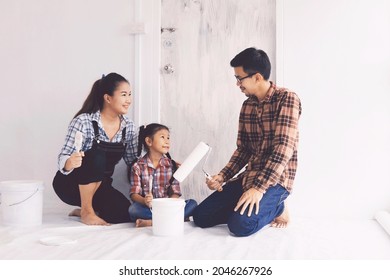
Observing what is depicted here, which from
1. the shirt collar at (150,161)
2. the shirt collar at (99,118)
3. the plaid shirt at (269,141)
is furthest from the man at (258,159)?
the shirt collar at (99,118)

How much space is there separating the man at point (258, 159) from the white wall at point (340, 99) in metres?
0.37

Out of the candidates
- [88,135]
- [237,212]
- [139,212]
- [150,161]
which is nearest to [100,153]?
[88,135]

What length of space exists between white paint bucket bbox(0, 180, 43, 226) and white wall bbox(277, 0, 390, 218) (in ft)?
4.49

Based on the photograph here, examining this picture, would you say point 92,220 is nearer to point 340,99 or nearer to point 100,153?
point 100,153

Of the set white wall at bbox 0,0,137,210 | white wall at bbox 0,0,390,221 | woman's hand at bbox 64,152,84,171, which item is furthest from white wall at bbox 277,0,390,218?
woman's hand at bbox 64,152,84,171

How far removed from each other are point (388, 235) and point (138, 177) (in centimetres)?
122

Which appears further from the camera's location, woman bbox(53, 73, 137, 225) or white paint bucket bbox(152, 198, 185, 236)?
woman bbox(53, 73, 137, 225)

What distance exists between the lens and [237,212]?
2053mm

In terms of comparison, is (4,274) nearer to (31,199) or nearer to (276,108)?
(31,199)

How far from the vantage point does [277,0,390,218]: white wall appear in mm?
2498

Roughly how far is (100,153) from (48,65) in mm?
824

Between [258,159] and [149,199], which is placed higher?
[258,159]

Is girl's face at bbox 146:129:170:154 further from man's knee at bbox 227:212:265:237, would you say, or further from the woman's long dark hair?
man's knee at bbox 227:212:265:237

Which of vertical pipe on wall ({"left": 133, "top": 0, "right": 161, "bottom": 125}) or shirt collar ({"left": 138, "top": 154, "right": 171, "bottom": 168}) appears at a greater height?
vertical pipe on wall ({"left": 133, "top": 0, "right": 161, "bottom": 125})
